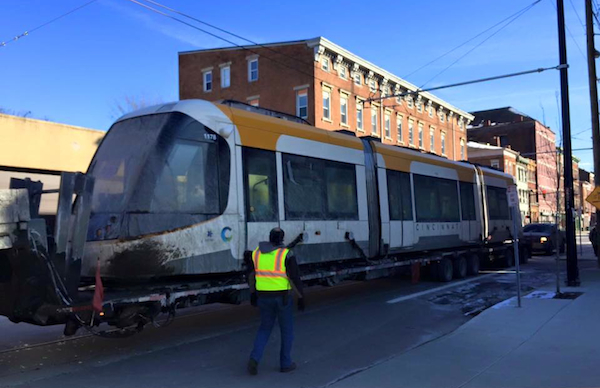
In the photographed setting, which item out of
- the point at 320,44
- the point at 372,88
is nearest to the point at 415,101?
the point at 372,88

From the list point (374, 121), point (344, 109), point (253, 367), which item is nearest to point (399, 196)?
point (253, 367)

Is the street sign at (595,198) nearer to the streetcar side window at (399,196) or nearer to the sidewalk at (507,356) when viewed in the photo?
the streetcar side window at (399,196)

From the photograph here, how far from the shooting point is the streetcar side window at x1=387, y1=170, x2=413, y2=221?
11.7 m

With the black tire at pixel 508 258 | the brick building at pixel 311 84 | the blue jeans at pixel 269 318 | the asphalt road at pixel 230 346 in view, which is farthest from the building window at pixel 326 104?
the blue jeans at pixel 269 318

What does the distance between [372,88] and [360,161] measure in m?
29.7

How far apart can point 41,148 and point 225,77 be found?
22.6 metres

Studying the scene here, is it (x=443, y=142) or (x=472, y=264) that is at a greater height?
(x=443, y=142)

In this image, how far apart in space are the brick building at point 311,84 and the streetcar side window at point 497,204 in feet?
47.9

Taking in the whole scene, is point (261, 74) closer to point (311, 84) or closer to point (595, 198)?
point (311, 84)

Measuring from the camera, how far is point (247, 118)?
26.8ft

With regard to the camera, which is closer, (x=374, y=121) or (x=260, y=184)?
(x=260, y=184)

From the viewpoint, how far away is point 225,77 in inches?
1532

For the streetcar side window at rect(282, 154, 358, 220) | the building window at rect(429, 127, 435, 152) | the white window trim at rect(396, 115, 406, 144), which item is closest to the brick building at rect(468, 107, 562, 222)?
the building window at rect(429, 127, 435, 152)

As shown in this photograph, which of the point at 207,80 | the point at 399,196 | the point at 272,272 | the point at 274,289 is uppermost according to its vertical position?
the point at 207,80
